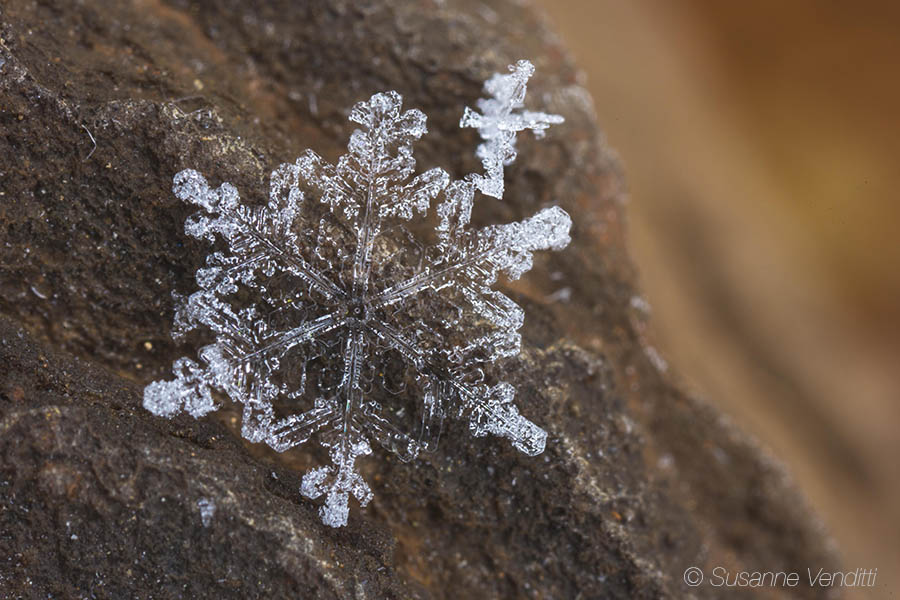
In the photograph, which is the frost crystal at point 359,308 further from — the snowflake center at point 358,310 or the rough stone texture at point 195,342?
the rough stone texture at point 195,342

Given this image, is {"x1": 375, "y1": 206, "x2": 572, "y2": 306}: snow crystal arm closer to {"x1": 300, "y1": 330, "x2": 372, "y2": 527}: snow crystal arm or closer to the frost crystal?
the frost crystal

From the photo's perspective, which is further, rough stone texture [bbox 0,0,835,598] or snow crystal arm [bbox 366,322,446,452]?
snow crystal arm [bbox 366,322,446,452]

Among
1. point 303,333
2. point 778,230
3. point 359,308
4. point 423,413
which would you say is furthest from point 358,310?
point 778,230

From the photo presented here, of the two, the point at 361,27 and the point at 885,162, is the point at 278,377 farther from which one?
the point at 885,162

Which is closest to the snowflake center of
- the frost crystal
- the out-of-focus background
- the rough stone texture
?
the frost crystal

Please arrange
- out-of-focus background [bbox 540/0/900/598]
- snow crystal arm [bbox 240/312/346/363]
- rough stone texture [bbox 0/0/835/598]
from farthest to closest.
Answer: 1. out-of-focus background [bbox 540/0/900/598]
2. snow crystal arm [bbox 240/312/346/363]
3. rough stone texture [bbox 0/0/835/598]

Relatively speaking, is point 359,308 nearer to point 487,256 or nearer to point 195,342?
point 487,256

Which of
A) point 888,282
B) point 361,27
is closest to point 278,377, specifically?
point 361,27
